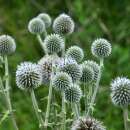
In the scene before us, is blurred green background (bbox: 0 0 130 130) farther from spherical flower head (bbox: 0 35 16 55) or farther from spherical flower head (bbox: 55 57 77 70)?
spherical flower head (bbox: 55 57 77 70)

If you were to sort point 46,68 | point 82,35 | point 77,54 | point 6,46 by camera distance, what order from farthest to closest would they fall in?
point 82,35 < point 6,46 < point 77,54 < point 46,68

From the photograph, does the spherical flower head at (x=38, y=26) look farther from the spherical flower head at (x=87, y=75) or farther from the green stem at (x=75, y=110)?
the green stem at (x=75, y=110)

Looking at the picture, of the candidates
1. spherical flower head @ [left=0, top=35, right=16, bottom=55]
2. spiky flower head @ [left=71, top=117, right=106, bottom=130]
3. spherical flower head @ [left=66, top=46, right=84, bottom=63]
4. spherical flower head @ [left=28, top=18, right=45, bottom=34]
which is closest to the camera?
spiky flower head @ [left=71, top=117, right=106, bottom=130]

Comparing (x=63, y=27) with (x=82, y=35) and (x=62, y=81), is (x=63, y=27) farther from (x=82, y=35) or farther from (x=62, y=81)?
(x=82, y=35)

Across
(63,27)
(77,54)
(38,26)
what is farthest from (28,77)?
(38,26)

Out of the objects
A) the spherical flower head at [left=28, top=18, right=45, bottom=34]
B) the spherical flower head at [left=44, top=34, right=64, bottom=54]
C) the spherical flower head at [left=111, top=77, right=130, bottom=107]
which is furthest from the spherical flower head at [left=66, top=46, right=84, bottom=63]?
the spherical flower head at [left=28, top=18, right=45, bottom=34]

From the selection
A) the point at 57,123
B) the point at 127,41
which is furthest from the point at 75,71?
the point at 127,41

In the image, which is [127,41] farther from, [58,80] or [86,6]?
[58,80]
